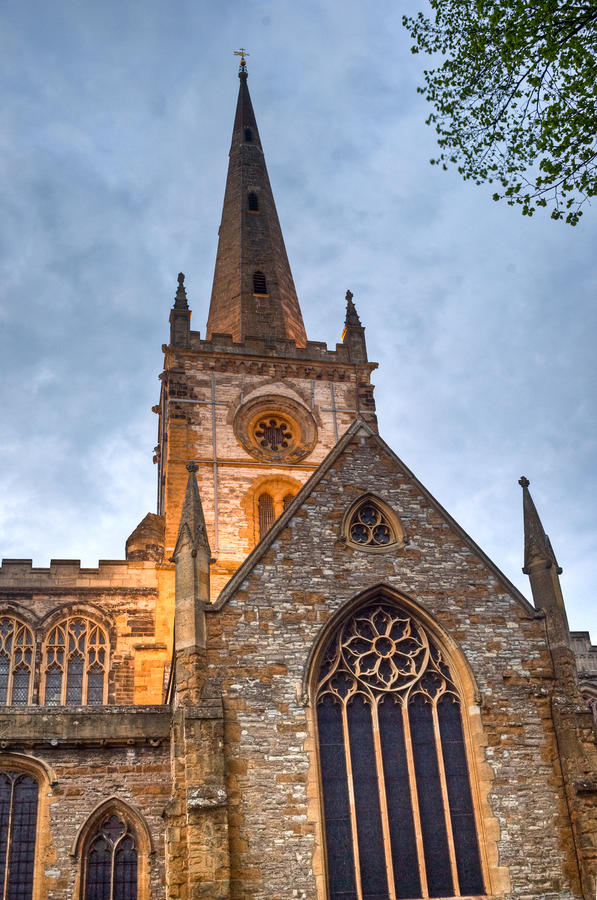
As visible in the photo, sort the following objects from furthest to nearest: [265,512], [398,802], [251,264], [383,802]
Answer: [251,264] → [265,512] → [398,802] → [383,802]

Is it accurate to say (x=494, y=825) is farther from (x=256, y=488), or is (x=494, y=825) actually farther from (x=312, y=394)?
(x=312, y=394)

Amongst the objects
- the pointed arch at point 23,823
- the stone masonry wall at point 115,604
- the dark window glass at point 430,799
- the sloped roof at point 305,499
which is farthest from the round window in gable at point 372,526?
the stone masonry wall at point 115,604

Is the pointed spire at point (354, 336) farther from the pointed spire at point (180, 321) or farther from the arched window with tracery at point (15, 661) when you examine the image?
the arched window with tracery at point (15, 661)

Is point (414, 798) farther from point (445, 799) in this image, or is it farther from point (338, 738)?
point (338, 738)

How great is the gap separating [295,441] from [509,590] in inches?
624

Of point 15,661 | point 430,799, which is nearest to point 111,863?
point 430,799

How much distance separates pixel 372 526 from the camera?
18.0m

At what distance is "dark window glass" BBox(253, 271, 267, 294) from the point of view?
3702cm

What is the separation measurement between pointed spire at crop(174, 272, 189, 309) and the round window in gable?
61.4ft

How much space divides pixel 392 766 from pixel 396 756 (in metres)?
0.18

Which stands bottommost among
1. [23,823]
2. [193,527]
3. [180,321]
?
[23,823]

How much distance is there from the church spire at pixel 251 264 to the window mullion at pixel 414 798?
67.3 ft

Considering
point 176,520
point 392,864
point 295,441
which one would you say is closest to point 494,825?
point 392,864

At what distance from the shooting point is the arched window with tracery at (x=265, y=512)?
30.6 m
